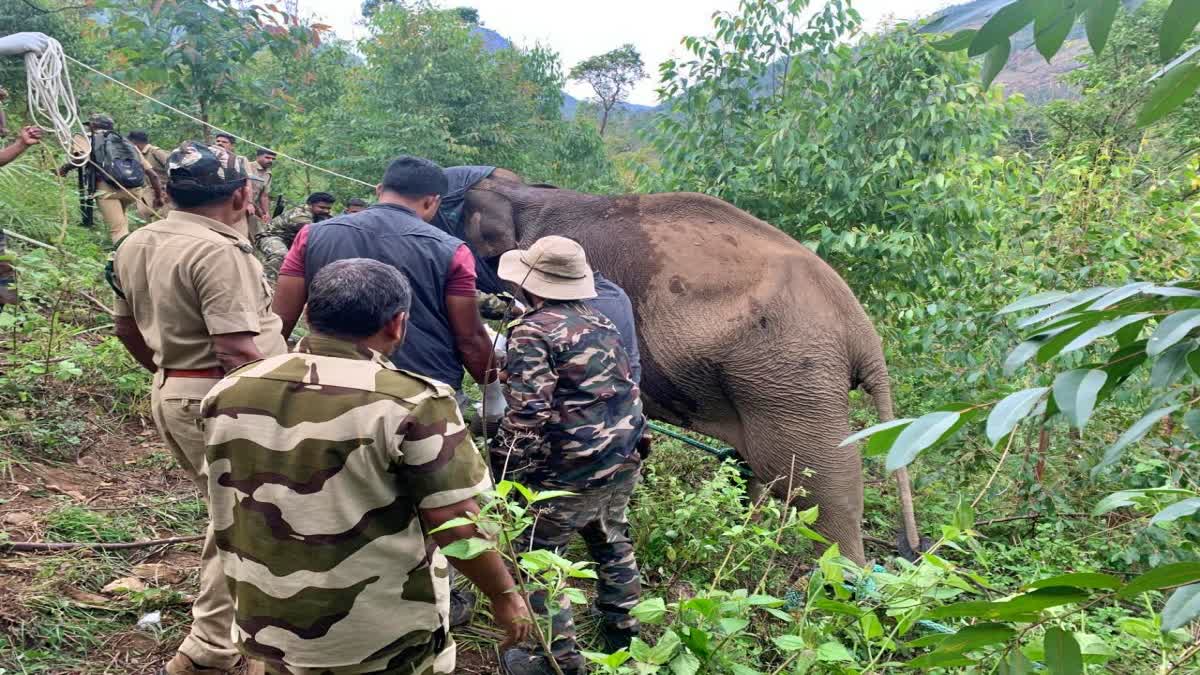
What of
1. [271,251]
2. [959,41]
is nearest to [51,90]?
[271,251]

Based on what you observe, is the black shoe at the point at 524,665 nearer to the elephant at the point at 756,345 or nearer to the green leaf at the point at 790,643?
the green leaf at the point at 790,643

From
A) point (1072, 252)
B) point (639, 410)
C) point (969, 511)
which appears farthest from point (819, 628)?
point (1072, 252)

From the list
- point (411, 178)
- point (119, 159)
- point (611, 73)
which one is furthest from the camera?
point (611, 73)

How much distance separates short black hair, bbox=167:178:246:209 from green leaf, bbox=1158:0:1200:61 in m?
2.44

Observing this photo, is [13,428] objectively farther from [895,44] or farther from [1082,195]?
[1082,195]

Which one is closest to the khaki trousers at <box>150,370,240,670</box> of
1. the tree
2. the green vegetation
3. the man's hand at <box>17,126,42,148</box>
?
the green vegetation

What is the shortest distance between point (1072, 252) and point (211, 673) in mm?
4957

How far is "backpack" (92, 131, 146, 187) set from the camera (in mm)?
7828

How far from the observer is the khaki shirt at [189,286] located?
7.82 ft

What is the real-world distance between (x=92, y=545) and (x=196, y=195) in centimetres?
182

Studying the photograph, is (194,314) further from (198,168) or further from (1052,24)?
(1052,24)

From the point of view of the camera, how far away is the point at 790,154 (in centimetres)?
528

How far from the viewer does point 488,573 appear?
185 cm

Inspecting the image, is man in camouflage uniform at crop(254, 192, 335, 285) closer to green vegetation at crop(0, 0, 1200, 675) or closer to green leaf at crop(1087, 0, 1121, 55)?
green vegetation at crop(0, 0, 1200, 675)
